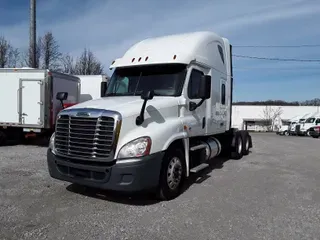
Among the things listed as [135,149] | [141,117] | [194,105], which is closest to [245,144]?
[194,105]

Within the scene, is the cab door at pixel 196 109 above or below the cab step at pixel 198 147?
above

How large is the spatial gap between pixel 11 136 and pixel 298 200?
11300mm

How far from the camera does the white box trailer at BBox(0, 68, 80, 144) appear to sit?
11.6 meters

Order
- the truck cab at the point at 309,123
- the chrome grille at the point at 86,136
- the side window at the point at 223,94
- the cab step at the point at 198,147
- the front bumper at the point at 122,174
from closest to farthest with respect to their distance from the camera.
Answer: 1. the front bumper at the point at 122,174
2. the chrome grille at the point at 86,136
3. the cab step at the point at 198,147
4. the side window at the point at 223,94
5. the truck cab at the point at 309,123

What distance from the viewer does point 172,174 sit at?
18.2 ft

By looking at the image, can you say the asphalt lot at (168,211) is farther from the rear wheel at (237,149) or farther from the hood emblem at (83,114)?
the rear wheel at (237,149)

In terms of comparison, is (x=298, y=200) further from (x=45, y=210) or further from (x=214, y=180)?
(x=45, y=210)

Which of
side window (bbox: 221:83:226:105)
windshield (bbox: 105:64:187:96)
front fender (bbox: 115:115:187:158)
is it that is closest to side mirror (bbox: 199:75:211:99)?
windshield (bbox: 105:64:187:96)

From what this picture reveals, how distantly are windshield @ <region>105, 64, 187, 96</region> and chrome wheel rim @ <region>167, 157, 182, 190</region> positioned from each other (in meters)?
1.34

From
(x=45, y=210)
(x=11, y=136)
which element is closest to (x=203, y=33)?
(x=45, y=210)

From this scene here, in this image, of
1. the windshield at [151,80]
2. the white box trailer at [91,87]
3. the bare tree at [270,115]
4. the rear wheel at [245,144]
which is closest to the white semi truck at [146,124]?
the windshield at [151,80]

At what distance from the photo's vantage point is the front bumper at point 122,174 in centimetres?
477

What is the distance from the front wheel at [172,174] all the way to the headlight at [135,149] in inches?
22.0

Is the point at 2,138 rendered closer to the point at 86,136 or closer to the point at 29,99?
the point at 29,99
